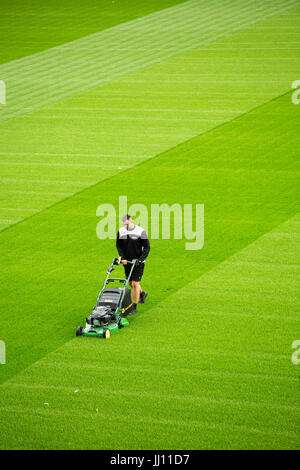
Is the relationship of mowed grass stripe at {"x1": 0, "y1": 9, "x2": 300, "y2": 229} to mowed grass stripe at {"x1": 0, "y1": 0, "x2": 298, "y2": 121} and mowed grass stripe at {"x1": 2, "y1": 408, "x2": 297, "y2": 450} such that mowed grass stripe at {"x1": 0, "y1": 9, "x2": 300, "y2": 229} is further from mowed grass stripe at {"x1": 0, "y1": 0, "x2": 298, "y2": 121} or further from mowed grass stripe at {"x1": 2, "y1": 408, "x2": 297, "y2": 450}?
mowed grass stripe at {"x1": 2, "y1": 408, "x2": 297, "y2": 450}

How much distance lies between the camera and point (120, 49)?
38.9m

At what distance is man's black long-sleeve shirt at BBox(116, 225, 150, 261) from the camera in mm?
14336

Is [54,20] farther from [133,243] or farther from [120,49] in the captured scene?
[133,243]

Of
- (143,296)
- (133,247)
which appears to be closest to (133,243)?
(133,247)

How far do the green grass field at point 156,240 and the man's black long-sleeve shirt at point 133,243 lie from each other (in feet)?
3.64

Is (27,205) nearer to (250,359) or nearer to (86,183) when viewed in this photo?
(86,183)

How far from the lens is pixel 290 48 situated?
3756 centimetres

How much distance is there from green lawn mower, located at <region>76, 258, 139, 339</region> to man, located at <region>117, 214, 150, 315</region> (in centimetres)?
22

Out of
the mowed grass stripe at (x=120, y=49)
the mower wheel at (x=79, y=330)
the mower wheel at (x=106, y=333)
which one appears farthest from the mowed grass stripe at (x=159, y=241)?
the mowed grass stripe at (x=120, y=49)

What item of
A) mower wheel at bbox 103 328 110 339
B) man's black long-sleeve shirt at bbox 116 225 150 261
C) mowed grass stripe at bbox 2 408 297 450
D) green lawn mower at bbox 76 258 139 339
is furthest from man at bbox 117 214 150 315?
mowed grass stripe at bbox 2 408 297 450

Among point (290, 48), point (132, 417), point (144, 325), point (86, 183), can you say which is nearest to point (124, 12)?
point (290, 48)

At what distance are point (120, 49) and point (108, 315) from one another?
27.3m

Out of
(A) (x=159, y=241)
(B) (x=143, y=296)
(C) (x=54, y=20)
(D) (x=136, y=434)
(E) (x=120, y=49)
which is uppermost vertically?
(C) (x=54, y=20)
